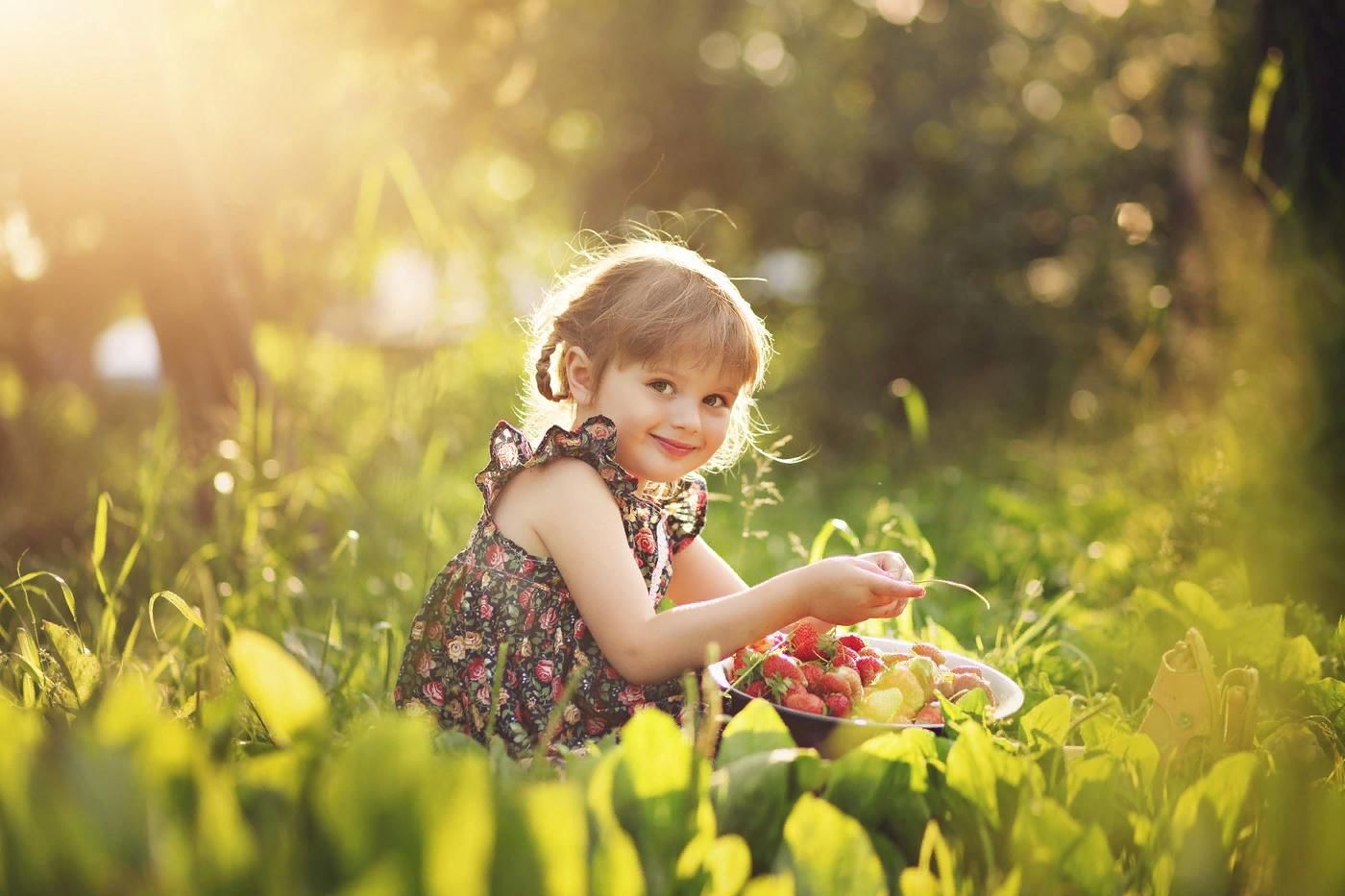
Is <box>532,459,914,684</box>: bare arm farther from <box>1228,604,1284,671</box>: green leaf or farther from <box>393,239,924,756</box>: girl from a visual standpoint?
<box>1228,604,1284,671</box>: green leaf

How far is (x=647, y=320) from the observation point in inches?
84.4

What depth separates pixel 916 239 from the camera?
7.61m

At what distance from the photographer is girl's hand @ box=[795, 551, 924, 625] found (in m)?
1.85

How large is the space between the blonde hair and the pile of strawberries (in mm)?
495

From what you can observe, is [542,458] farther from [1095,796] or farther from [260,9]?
[260,9]

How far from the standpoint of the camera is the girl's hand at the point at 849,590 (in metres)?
1.85

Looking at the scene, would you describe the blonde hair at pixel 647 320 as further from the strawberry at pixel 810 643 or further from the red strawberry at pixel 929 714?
the red strawberry at pixel 929 714

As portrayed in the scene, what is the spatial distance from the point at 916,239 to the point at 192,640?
5920mm

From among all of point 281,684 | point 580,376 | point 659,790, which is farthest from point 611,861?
point 580,376

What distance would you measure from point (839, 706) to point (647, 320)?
0.78 meters

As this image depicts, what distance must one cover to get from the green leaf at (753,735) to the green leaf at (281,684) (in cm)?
50

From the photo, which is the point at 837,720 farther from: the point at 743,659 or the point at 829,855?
the point at 829,855

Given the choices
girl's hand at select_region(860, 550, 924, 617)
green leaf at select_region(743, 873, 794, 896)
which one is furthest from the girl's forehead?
green leaf at select_region(743, 873, 794, 896)

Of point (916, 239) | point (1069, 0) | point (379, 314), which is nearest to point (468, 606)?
point (916, 239)
